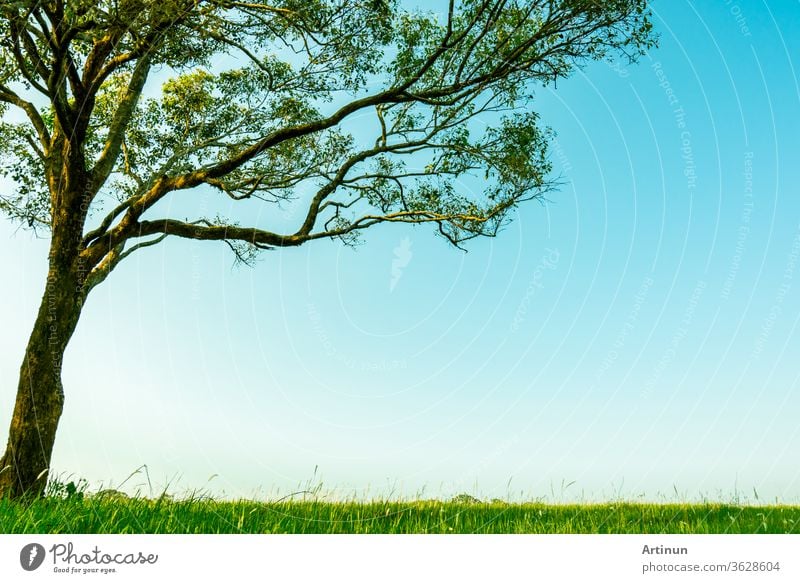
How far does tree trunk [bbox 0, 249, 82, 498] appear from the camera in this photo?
8.91m

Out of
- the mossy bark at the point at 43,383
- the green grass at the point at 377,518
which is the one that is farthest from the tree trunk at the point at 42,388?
the green grass at the point at 377,518

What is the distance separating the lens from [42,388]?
362 inches

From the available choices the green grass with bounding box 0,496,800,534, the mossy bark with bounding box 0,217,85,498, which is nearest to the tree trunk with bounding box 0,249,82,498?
the mossy bark with bounding box 0,217,85,498

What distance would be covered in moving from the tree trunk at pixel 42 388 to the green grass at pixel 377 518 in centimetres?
167

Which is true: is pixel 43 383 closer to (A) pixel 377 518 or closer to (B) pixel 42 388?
(B) pixel 42 388

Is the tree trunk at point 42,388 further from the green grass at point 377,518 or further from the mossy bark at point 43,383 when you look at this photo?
the green grass at point 377,518

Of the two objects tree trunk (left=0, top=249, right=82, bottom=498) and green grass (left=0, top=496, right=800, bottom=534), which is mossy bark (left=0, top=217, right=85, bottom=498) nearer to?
tree trunk (left=0, top=249, right=82, bottom=498)

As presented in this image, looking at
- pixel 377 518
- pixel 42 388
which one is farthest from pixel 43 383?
pixel 377 518

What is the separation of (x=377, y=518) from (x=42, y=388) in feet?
16.9

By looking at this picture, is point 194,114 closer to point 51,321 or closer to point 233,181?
point 233,181

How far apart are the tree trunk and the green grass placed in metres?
1.67
